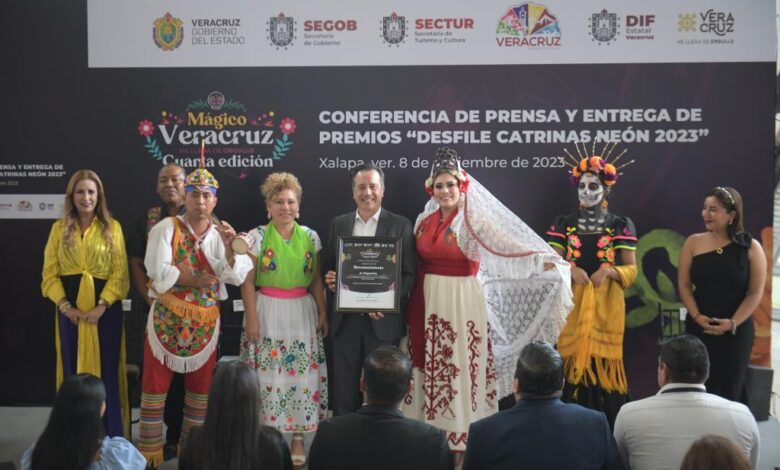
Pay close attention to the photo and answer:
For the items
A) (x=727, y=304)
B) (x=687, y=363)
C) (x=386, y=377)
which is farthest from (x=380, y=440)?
(x=727, y=304)

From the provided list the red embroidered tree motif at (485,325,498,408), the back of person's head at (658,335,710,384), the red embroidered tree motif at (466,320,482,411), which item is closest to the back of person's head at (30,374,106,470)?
the back of person's head at (658,335,710,384)

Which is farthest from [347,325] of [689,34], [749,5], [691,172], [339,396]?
[749,5]

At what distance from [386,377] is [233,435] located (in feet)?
1.73

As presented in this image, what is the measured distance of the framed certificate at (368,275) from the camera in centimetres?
432

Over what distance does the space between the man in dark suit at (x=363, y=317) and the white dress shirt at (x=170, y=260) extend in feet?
1.72

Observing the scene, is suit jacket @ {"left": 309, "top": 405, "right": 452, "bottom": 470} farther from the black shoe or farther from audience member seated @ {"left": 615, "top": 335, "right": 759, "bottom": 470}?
the black shoe

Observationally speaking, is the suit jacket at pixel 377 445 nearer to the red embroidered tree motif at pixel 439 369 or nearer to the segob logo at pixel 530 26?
the red embroidered tree motif at pixel 439 369

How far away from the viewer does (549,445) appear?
8.16 ft

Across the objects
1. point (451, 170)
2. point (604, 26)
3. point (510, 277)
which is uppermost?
point (604, 26)

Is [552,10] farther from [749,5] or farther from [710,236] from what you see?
[710,236]

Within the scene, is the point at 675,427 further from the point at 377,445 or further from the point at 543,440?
the point at 377,445

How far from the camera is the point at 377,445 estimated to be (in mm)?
2473

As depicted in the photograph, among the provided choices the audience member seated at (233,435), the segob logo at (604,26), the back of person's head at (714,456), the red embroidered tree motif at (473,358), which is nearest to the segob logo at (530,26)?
the segob logo at (604,26)

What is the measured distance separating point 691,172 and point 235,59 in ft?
10.5
